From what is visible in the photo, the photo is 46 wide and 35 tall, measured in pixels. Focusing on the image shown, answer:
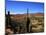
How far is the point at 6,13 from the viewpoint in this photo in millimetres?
975

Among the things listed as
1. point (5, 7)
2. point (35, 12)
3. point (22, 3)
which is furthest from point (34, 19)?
point (5, 7)

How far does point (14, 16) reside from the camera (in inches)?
39.2

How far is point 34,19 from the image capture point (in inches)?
40.5

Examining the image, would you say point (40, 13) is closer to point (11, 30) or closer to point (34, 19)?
point (34, 19)

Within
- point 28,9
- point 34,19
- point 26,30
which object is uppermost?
point 28,9

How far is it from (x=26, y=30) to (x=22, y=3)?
0.28 m

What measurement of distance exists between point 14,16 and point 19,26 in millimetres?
112

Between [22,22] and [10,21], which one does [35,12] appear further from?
[10,21]

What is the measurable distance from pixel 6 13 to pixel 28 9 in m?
0.22

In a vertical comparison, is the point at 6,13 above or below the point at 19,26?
above
